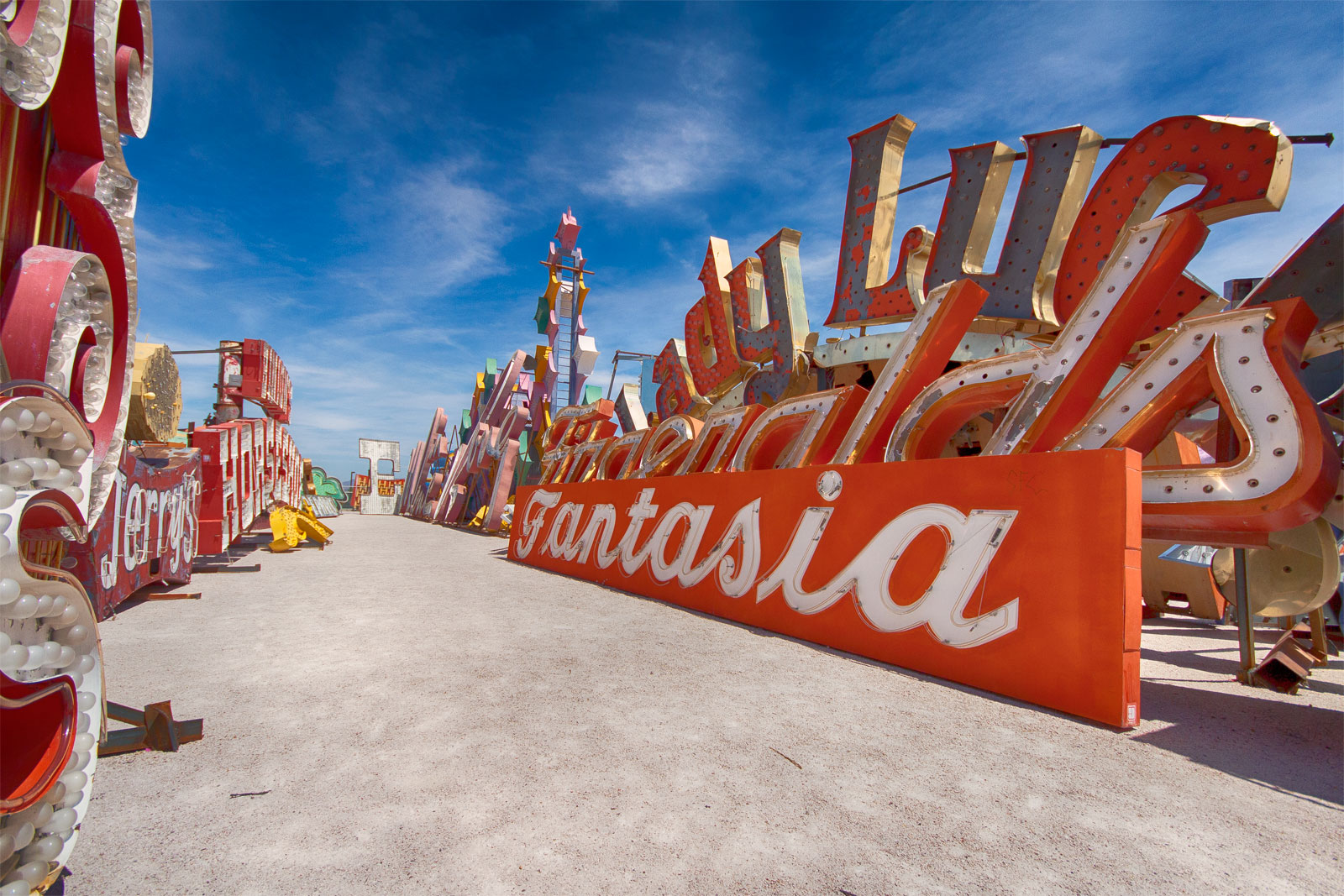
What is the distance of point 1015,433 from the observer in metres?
4.95

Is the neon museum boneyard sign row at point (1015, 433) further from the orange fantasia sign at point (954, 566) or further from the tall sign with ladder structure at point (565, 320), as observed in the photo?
the tall sign with ladder structure at point (565, 320)

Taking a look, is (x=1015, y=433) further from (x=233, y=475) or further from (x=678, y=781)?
(x=233, y=475)

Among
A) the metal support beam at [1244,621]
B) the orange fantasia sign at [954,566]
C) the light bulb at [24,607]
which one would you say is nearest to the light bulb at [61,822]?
the light bulb at [24,607]

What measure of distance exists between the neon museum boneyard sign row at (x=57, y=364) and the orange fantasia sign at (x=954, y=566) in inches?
185

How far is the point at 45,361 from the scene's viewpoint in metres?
2.19

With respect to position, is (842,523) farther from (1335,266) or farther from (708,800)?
(1335,266)

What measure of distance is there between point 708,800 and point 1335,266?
17.6ft

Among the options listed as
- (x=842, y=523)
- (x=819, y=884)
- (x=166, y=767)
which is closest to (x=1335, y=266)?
(x=842, y=523)

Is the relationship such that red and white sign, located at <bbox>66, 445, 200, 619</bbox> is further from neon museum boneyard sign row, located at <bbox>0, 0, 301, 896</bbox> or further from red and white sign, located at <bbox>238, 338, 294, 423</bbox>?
red and white sign, located at <bbox>238, 338, 294, 423</bbox>

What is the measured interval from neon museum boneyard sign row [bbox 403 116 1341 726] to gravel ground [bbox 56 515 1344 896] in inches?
25.7

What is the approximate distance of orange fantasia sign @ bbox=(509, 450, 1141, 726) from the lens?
380 cm

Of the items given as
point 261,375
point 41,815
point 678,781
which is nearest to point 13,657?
point 41,815

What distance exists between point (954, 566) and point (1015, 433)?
4.01 ft

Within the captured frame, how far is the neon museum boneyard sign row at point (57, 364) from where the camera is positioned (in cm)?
173
